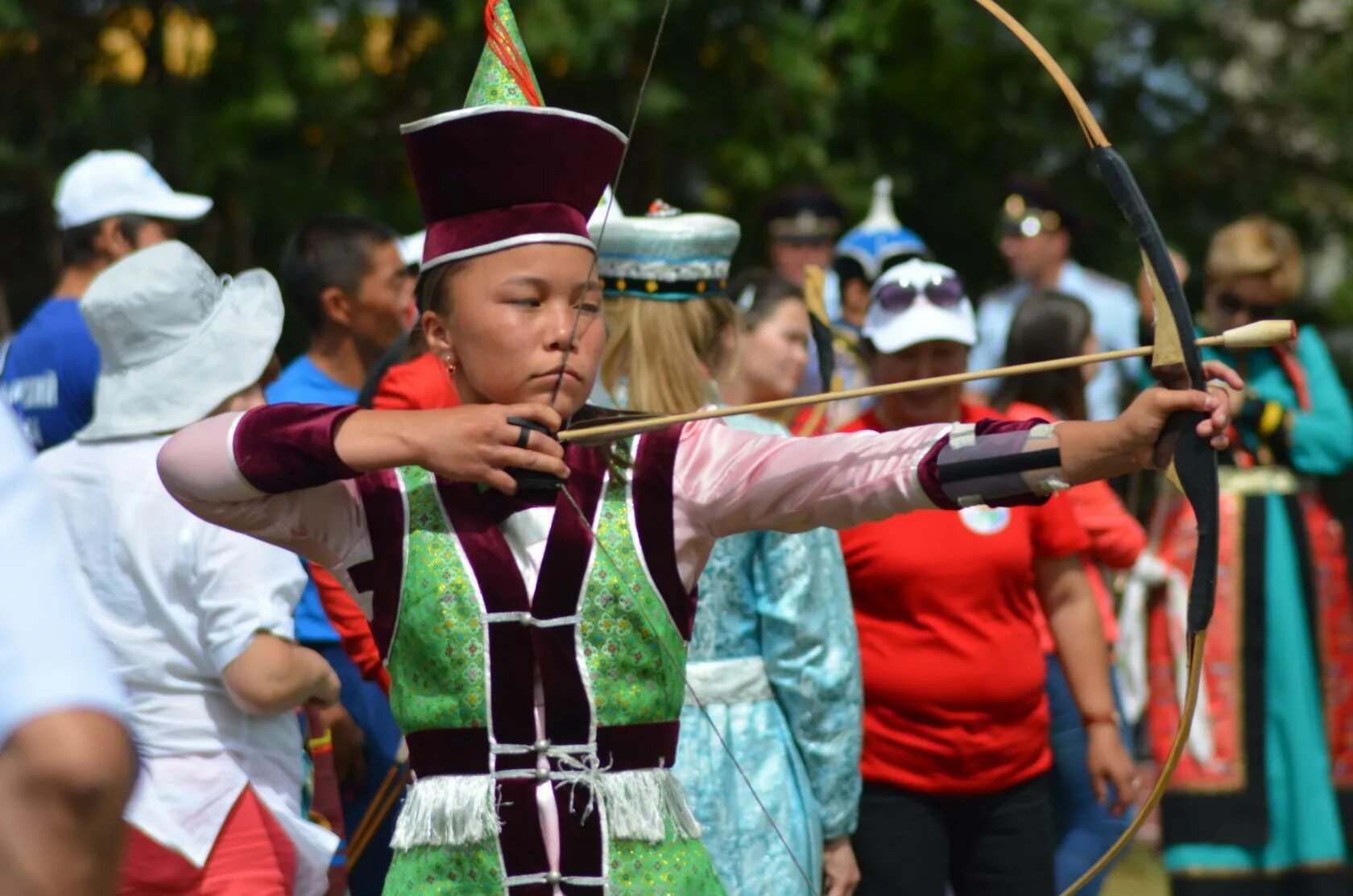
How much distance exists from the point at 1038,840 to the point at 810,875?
2.50ft

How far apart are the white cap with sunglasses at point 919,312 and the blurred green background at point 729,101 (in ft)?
15.6

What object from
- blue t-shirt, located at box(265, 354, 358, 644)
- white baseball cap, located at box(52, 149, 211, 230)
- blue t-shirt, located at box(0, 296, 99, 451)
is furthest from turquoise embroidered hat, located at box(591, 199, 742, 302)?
white baseball cap, located at box(52, 149, 211, 230)

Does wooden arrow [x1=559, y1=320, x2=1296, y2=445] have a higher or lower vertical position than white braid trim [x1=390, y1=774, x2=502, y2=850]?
higher

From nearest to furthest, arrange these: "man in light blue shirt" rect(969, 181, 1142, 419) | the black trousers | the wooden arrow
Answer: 1. the wooden arrow
2. the black trousers
3. "man in light blue shirt" rect(969, 181, 1142, 419)

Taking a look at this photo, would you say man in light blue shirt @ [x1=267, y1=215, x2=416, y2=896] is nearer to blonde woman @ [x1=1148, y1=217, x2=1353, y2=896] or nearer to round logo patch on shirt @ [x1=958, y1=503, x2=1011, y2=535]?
round logo patch on shirt @ [x1=958, y1=503, x2=1011, y2=535]

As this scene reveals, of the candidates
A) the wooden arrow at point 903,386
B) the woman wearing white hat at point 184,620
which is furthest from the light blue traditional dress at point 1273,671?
the wooden arrow at point 903,386

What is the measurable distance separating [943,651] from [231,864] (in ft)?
5.29

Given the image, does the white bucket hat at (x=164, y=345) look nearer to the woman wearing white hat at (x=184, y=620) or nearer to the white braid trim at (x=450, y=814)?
the woman wearing white hat at (x=184, y=620)

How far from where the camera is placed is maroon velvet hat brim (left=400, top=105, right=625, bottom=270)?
2.80 metres

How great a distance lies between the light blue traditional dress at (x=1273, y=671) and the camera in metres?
6.17

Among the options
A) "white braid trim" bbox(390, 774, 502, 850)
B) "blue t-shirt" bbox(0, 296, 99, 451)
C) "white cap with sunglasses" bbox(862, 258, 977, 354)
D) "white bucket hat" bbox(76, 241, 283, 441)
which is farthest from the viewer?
"blue t-shirt" bbox(0, 296, 99, 451)

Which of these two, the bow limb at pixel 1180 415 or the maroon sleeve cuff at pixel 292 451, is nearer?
the bow limb at pixel 1180 415

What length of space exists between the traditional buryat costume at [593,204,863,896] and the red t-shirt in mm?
→ 366

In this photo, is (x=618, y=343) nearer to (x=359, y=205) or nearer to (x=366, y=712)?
(x=366, y=712)
